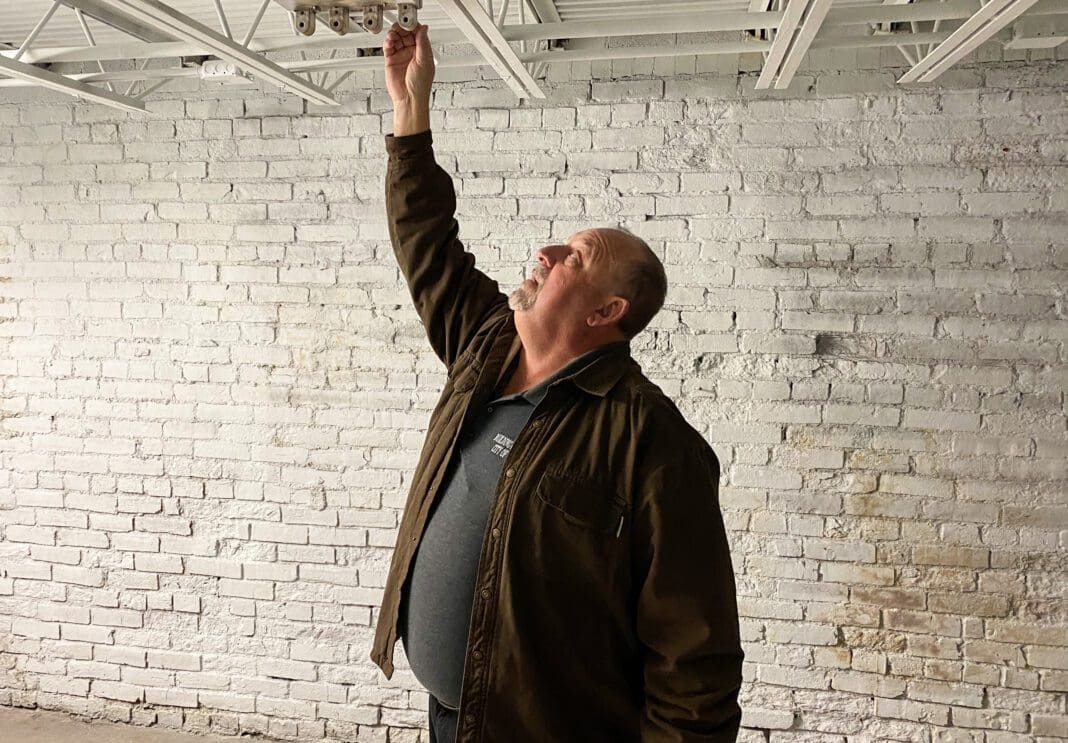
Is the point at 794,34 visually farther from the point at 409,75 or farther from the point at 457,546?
the point at 457,546

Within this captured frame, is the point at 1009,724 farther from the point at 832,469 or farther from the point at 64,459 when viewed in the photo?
the point at 64,459

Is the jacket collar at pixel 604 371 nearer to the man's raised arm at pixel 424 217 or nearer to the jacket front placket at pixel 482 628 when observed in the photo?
the jacket front placket at pixel 482 628

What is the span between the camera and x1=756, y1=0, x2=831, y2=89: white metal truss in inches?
66.6

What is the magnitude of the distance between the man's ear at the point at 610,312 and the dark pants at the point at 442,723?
805 mm

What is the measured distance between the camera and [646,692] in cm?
143

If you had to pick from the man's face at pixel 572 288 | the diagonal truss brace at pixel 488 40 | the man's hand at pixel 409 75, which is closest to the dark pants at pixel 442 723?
the man's face at pixel 572 288

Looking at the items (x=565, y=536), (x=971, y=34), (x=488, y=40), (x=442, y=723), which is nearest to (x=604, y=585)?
(x=565, y=536)

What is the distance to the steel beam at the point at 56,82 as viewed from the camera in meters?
2.32

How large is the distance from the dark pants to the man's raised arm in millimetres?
723

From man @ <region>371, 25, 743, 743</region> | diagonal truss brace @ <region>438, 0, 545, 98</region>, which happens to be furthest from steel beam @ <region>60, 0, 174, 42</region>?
man @ <region>371, 25, 743, 743</region>

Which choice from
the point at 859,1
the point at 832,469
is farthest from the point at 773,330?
the point at 859,1

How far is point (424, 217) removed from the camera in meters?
1.74

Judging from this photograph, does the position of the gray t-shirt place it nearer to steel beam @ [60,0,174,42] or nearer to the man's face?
the man's face

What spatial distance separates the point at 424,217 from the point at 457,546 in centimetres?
68
